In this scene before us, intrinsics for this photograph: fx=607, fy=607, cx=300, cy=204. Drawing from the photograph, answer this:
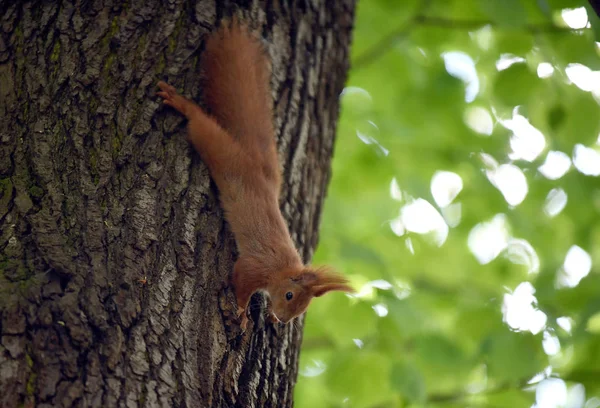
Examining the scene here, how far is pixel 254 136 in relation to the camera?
2533mm

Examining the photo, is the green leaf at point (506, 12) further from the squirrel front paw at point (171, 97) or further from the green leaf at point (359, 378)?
the green leaf at point (359, 378)

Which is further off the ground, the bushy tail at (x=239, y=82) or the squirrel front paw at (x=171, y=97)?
the bushy tail at (x=239, y=82)

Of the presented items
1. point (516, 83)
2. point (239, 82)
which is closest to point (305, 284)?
point (239, 82)

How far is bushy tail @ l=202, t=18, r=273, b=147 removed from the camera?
231cm

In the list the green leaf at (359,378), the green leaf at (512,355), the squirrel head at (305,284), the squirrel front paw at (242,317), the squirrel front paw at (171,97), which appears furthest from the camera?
the green leaf at (359,378)

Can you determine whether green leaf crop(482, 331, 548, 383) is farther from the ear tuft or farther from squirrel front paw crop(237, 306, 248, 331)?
squirrel front paw crop(237, 306, 248, 331)

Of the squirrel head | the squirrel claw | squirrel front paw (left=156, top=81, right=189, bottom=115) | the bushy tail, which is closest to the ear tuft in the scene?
the squirrel head

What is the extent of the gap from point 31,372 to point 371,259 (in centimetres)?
197

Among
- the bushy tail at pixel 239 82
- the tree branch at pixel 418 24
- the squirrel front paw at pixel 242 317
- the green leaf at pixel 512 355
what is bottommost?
the squirrel front paw at pixel 242 317

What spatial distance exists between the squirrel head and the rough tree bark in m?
0.36

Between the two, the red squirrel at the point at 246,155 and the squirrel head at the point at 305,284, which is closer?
the red squirrel at the point at 246,155

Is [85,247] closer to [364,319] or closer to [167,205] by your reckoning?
[167,205]

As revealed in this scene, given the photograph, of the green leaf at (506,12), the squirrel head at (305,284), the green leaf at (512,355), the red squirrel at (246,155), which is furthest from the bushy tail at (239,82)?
the green leaf at (512,355)

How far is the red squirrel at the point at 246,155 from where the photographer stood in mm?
2229
